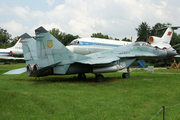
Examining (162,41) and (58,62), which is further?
(162,41)

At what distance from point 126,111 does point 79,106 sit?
166cm

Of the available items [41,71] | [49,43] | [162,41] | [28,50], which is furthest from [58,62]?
[162,41]

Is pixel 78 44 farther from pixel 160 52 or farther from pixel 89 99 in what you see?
Answer: pixel 89 99

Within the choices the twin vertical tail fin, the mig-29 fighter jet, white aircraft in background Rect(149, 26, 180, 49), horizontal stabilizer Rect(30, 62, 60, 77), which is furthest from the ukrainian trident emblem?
white aircraft in background Rect(149, 26, 180, 49)

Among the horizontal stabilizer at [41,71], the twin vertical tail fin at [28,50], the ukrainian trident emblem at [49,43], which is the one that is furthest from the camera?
the twin vertical tail fin at [28,50]

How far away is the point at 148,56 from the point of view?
13.5m

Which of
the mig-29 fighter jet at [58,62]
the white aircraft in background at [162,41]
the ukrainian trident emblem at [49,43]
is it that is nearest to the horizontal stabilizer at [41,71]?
the mig-29 fighter jet at [58,62]

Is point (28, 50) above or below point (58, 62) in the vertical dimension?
above

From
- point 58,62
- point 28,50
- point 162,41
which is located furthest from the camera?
point 162,41

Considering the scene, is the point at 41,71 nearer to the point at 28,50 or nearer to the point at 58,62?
the point at 58,62

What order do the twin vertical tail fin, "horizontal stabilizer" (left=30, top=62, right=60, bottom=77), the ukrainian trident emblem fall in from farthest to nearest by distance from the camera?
1. the twin vertical tail fin
2. the ukrainian trident emblem
3. "horizontal stabilizer" (left=30, top=62, right=60, bottom=77)

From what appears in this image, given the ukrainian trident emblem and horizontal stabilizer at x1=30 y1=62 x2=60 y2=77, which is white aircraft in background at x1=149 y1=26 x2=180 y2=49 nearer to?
the ukrainian trident emblem

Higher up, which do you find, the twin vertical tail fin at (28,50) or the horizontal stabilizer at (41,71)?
the twin vertical tail fin at (28,50)

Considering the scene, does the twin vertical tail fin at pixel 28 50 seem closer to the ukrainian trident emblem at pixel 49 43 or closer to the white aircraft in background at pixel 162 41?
the ukrainian trident emblem at pixel 49 43
